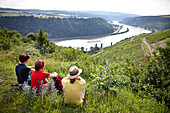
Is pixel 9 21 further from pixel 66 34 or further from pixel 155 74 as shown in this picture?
pixel 155 74

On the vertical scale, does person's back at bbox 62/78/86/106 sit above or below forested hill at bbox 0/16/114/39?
below

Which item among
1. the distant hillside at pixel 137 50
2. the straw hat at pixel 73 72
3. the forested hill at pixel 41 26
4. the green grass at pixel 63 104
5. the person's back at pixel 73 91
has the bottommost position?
the distant hillside at pixel 137 50

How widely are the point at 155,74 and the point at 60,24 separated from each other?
680 ft

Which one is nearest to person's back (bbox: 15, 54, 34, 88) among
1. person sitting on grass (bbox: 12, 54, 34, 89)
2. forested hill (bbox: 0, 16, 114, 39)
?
person sitting on grass (bbox: 12, 54, 34, 89)

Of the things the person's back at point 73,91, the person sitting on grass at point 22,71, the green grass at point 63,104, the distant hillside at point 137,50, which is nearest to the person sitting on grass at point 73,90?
the person's back at point 73,91

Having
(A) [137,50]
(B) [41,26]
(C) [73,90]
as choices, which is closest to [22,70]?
(C) [73,90]

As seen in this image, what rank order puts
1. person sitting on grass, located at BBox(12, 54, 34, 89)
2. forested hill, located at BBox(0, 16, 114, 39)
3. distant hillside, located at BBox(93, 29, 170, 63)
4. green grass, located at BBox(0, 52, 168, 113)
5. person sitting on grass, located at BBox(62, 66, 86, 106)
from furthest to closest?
forested hill, located at BBox(0, 16, 114, 39)
distant hillside, located at BBox(93, 29, 170, 63)
person sitting on grass, located at BBox(12, 54, 34, 89)
person sitting on grass, located at BBox(62, 66, 86, 106)
green grass, located at BBox(0, 52, 168, 113)

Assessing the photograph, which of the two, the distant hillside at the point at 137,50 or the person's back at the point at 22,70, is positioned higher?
the person's back at the point at 22,70

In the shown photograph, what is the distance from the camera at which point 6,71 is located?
525cm

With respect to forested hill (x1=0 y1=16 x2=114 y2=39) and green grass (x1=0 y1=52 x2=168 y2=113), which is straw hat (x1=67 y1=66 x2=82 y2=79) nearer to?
green grass (x1=0 y1=52 x2=168 y2=113)

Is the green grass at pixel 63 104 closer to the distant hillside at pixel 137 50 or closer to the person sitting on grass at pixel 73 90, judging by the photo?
the person sitting on grass at pixel 73 90

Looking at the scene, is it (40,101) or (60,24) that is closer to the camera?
(40,101)

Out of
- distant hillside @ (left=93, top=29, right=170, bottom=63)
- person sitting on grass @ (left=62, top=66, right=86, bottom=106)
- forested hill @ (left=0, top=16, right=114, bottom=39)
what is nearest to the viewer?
person sitting on grass @ (left=62, top=66, right=86, bottom=106)

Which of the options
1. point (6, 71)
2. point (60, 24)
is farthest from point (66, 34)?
point (6, 71)
